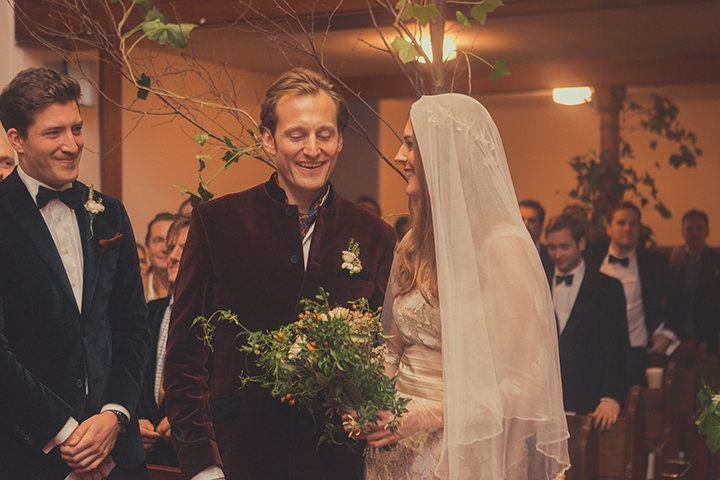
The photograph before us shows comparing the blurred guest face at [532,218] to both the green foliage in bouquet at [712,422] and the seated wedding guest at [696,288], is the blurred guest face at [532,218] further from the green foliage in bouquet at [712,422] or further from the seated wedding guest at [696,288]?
the green foliage in bouquet at [712,422]

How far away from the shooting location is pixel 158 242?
4523 millimetres

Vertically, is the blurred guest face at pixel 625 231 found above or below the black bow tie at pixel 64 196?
above

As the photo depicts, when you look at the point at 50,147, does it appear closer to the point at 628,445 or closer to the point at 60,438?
the point at 60,438

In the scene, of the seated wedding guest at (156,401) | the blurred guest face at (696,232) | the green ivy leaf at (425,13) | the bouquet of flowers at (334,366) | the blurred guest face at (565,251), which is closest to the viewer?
the bouquet of flowers at (334,366)

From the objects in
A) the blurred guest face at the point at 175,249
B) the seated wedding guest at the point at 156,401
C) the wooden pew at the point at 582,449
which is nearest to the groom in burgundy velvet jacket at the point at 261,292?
the seated wedding guest at the point at 156,401

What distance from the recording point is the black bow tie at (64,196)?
2270 millimetres

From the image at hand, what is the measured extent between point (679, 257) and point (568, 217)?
307 cm

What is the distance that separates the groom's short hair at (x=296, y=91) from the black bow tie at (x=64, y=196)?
22.1 inches

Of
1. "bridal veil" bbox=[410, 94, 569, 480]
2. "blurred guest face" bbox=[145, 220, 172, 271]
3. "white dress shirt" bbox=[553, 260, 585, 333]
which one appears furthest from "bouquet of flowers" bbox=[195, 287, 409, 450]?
"white dress shirt" bbox=[553, 260, 585, 333]

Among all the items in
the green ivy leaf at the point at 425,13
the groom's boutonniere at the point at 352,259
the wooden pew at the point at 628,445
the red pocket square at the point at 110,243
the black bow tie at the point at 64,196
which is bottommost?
the wooden pew at the point at 628,445

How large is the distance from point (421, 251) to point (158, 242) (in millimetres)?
2726

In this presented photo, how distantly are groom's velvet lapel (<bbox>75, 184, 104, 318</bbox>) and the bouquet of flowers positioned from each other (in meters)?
0.63

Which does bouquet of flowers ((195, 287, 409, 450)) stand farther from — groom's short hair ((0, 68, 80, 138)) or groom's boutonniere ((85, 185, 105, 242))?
groom's short hair ((0, 68, 80, 138))

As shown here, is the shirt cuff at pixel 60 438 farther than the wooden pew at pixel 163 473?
No
